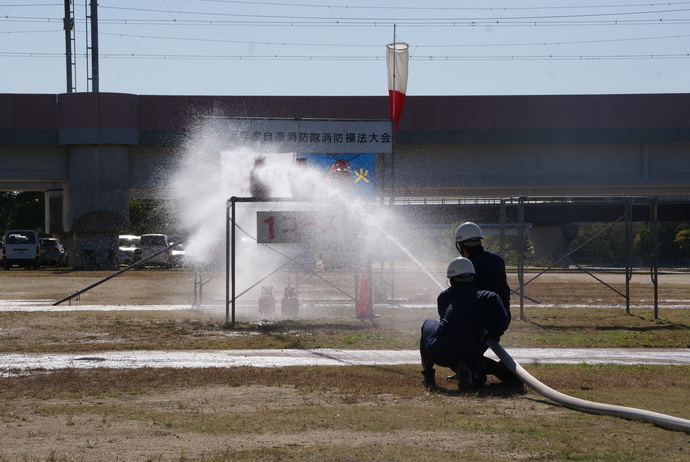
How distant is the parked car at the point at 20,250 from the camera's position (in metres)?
43.9

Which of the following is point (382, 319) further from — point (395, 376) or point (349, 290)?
point (349, 290)

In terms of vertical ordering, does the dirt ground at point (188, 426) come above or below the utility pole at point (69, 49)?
below

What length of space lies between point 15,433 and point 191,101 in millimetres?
38446

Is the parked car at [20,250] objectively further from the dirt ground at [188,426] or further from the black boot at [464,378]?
the black boot at [464,378]

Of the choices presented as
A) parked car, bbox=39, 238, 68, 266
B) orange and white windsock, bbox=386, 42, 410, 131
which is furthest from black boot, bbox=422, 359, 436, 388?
parked car, bbox=39, 238, 68, 266

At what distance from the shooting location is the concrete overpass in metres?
42.9

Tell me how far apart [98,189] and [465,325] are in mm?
38644

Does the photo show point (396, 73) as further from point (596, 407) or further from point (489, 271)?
point (596, 407)

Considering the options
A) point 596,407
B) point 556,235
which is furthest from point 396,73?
point 556,235

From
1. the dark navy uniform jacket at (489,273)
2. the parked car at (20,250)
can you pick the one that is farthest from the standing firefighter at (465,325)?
the parked car at (20,250)

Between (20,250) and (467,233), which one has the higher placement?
(467,233)

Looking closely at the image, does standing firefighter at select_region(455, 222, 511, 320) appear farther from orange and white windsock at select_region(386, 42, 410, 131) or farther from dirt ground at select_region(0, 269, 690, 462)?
orange and white windsock at select_region(386, 42, 410, 131)

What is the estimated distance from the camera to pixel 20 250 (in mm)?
44188

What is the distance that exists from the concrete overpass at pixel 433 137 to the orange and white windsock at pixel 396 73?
64.9 feet
